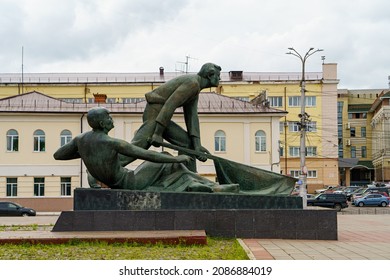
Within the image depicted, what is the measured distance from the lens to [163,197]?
10117 mm

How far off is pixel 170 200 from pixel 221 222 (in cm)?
92

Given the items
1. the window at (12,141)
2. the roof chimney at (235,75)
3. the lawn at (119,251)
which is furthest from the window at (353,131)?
the lawn at (119,251)

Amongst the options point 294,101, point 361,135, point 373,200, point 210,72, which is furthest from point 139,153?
point 361,135

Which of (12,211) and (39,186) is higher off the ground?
(39,186)

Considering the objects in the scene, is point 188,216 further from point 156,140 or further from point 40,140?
point 40,140

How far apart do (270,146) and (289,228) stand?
82.5 feet

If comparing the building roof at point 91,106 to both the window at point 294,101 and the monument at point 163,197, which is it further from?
the monument at point 163,197

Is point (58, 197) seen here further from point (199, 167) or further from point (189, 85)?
point (189, 85)

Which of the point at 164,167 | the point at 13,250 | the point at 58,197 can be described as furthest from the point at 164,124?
the point at 58,197

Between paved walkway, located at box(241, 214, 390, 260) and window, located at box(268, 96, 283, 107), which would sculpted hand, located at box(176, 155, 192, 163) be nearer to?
paved walkway, located at box(241, 214, 390, 260)

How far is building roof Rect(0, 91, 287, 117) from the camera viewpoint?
34.3 meters

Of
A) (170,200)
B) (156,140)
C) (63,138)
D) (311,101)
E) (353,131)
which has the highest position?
(311,101)

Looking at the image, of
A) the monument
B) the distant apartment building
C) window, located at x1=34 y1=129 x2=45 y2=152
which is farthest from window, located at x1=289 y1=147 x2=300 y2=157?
the monument

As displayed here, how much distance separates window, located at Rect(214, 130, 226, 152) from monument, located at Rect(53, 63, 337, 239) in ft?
79.3
